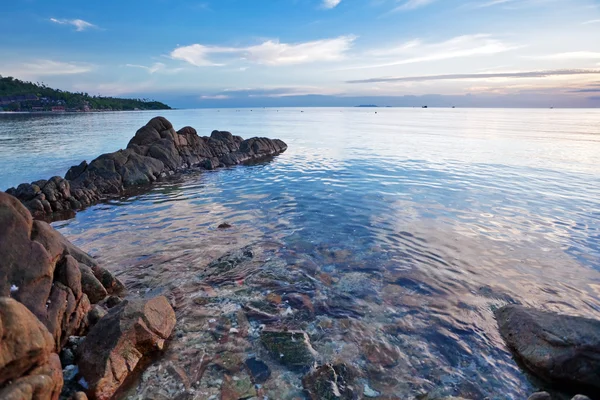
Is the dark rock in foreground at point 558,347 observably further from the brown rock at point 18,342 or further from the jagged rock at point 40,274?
the jagged rock at point 40,274

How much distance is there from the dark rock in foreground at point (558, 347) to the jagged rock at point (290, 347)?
16.5 feet

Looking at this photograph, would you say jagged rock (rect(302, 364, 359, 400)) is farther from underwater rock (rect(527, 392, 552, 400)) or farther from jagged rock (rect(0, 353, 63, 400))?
jagged rock (rect(0, 353, 63, 400))

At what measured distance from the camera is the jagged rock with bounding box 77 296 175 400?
6609 millimetres

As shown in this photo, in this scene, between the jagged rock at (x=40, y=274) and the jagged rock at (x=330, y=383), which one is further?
the jagged rock at (x=40, y=274)

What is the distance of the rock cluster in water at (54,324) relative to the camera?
524cm

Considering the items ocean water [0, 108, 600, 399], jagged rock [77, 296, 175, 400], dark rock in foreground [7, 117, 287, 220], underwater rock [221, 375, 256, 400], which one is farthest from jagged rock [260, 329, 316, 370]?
dark rock in foreground [7, 117, 287, 220]

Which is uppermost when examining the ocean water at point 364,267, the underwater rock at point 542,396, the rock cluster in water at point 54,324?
the rock cluster in water at point 54,324

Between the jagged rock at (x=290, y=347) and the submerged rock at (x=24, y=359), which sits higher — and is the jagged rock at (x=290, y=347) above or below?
below

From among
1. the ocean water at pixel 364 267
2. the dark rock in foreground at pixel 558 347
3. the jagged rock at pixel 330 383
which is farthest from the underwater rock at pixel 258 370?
the dark rock in foreground at pixel 558 347

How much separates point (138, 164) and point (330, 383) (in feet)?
91.8

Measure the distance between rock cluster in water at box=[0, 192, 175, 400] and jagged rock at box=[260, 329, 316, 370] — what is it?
261 centimetres

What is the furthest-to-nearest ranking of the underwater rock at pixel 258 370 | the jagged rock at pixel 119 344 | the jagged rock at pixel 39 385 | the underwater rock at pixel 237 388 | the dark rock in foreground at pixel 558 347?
the underwater rock at pixel 258 370 → the dark rock in foreground at pixel 558 347 → the underwater rock at pixel 237 388 → the jagged rock at pixel 119 344 → the jagged rock at pixel 39 385

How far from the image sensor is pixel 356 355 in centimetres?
795

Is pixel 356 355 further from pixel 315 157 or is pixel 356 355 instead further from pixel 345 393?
pixel 315 157
